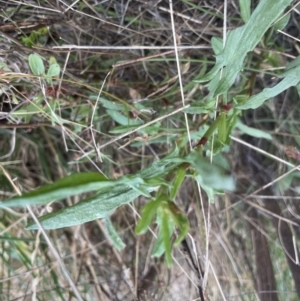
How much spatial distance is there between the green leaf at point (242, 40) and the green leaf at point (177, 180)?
3.8 inches

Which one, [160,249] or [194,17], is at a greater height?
[194,17]

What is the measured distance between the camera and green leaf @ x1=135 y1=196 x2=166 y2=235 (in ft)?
1.36

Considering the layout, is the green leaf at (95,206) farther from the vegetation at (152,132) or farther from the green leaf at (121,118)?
the green leaf at (121,118)

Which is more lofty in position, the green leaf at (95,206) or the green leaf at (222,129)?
the green leaf at (222,129)

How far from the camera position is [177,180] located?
0.44 meters

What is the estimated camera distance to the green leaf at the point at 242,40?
47 cm

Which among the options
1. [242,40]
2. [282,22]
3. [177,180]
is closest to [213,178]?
[177,180]

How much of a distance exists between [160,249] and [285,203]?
345 millimetres

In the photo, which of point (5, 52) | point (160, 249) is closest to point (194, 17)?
point (5, 52)

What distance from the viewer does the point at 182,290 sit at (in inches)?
30.2

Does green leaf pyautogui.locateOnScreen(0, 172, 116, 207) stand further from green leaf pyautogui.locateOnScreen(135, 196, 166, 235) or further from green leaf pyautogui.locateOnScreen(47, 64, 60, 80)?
Result: green leaf pyautogui.locateOnScreen(47, 64, 60, 80)

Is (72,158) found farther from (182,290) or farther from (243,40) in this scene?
(243,40)

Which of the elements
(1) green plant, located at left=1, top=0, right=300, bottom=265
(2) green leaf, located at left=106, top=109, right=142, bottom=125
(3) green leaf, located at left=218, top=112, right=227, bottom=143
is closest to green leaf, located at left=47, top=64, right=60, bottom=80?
(1) green plant, located at left=1, top=0, right=300, bottom=265

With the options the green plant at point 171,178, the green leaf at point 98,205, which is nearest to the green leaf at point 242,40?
the green plant at point 171,178
